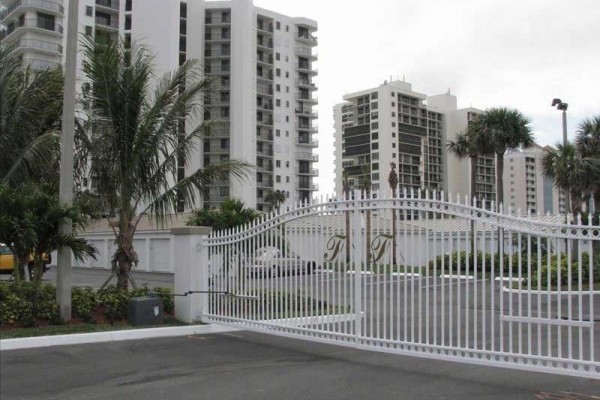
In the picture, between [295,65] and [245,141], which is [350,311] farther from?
[295,65]

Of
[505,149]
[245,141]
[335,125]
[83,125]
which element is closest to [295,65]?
[245,141]

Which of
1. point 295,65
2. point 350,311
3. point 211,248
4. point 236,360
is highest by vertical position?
point 295,65

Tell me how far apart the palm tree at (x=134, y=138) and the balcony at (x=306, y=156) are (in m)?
89.1

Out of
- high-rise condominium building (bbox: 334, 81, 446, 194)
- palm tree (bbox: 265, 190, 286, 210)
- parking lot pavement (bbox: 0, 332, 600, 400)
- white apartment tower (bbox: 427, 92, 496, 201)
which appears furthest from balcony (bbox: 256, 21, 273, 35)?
parking lot pavement (bbox: 0, 332, 600, 400)

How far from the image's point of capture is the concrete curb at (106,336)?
9469 millimetres

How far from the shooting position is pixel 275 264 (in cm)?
1023

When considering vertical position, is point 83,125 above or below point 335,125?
below

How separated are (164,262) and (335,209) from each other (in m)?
24.1

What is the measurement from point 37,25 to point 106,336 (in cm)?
7238

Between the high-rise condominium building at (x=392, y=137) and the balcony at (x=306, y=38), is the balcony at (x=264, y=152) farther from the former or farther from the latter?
the high-rise condominium building at (x=392, y=137)

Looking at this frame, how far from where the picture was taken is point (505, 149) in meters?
35.0

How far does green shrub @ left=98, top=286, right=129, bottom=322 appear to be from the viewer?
11672mm

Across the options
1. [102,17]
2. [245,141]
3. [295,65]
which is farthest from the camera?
[295,65]

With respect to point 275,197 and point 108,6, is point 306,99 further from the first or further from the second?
point 108,6
